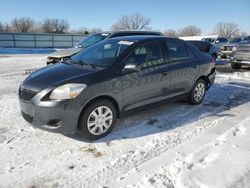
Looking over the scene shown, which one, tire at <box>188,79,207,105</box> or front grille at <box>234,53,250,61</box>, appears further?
front grille at <box>234,53,250,61</box>

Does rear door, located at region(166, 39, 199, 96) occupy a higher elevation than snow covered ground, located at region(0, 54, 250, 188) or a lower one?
higher

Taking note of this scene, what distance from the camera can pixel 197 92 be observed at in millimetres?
6223

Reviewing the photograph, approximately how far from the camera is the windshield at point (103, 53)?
4.67m

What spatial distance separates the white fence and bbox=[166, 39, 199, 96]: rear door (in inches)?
1078

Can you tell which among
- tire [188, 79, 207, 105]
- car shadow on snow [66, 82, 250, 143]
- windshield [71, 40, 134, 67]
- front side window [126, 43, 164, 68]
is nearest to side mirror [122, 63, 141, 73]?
front side window [126, 43, 164, 68]

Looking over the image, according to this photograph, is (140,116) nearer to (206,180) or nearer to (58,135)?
(58,135)

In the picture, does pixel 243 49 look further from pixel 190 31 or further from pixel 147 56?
pixel 190 31

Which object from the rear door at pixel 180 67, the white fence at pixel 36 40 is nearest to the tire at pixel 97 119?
the rear door at pixel 180 67

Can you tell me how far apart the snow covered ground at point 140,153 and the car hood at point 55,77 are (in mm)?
880

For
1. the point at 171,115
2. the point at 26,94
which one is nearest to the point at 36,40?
the point at 171,115

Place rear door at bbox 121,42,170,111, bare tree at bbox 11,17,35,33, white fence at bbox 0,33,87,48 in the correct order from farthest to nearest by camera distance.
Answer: bare tree at bbox 11,17,35,33
white fence at bbox 0,33,87,48
rear door at bbox 121,42,170,111

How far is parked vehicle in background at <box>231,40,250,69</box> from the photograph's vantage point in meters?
12.1

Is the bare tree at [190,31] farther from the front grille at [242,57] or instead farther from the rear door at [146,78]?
the rear door at [146,78]

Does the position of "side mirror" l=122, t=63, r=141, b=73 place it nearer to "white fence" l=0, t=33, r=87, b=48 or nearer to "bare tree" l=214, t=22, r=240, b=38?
"white fence" l=0, t=33, r=87, b=48
